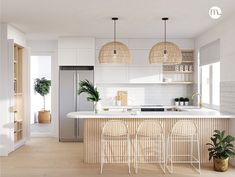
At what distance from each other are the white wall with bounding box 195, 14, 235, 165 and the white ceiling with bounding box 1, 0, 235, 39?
0.23m

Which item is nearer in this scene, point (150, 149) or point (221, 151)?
point (221, 151)

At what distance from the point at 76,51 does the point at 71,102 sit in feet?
4.38

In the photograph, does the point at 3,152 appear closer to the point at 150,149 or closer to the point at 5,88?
the point at 5,88

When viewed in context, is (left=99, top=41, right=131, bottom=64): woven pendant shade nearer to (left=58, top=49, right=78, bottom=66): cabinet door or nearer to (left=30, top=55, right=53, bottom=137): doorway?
(left=58, top=49, right=78, bottom=66): cabinet door

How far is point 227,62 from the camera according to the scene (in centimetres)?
583

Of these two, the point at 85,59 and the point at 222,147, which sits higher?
the point at 85,59

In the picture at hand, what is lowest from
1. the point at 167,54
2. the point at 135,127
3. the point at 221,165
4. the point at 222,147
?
the point at 221,165

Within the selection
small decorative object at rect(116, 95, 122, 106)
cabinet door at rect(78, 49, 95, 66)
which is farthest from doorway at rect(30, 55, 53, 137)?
cabinet door at rect(78, 49, 95, 66)

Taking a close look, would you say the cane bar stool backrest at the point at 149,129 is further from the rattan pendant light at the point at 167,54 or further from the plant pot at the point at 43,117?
the plant pot at the point at 43,117

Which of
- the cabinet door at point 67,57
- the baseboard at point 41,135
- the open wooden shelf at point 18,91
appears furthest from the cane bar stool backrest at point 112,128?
the baseboard at point 41,135

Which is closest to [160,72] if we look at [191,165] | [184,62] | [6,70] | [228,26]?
[184,62]

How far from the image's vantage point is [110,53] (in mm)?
5703

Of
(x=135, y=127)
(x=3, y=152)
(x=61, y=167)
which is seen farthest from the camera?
(x=3, y=152)

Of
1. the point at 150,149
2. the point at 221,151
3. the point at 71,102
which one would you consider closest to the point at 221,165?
the point at 221,151
